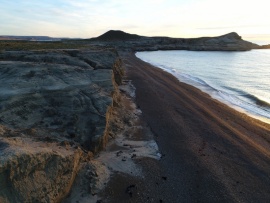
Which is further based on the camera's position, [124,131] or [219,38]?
[219,38]

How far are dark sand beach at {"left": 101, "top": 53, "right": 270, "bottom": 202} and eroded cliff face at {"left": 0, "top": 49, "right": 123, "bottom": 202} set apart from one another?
1.78m

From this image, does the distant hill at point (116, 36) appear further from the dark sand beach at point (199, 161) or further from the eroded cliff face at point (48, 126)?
the eroded cliff face at point (48, 126)

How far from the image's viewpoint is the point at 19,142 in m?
7.98

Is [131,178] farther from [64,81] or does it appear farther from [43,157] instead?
[64,81]

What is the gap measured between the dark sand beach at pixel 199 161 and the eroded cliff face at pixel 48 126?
178 cm

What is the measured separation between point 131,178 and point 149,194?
3.43ft

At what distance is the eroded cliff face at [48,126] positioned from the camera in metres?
6.96

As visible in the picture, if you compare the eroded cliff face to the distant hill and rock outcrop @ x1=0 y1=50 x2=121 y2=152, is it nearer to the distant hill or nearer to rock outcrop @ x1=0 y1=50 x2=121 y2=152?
rock outcrop @ x1=0 y1=50 x2=121 y2=152

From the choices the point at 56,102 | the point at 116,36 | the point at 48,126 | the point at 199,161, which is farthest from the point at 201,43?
the point at 48,126

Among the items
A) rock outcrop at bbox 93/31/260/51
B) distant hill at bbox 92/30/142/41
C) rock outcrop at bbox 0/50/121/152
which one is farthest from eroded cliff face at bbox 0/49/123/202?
distant hill at bbox 92/30/142/41

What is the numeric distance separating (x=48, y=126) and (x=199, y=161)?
20.2 ft

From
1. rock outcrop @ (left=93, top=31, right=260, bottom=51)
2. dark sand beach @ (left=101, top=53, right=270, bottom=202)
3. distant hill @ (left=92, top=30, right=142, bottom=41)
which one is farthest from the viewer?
distant hill @ (left=92, top=30, right=142, bottom=41)

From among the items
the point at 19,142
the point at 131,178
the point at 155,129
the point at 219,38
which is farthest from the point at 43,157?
the point at 219,38

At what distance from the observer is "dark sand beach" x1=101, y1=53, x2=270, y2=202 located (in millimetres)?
9367
